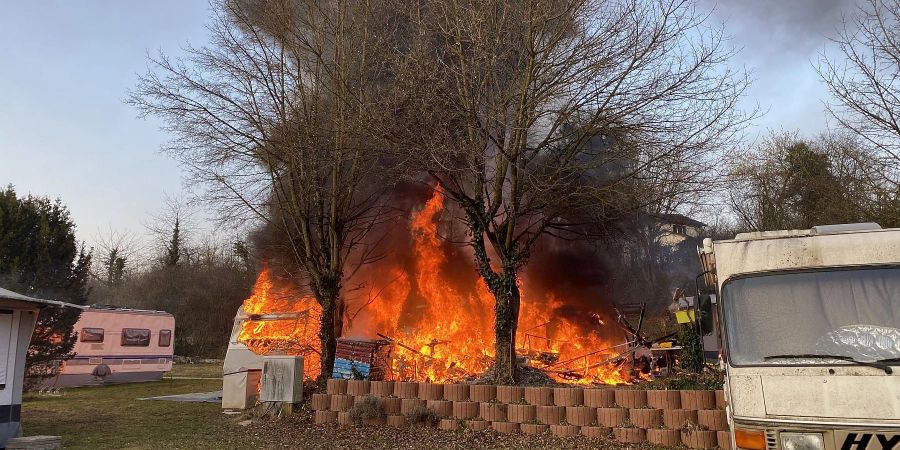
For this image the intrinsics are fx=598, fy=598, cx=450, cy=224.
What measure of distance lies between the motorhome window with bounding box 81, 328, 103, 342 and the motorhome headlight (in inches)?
950

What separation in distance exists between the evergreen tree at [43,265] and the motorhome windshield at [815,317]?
22272mm

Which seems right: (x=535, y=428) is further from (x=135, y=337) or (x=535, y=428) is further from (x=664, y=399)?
(x=135, y=337)

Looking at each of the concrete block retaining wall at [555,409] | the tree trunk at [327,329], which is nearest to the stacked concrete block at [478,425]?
the concrete block retaining wall at [555,409]

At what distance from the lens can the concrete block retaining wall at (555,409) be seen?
884 centimetres

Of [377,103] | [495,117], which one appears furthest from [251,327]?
[495,117]

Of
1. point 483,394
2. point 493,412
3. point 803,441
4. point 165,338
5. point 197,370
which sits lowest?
point 197,370

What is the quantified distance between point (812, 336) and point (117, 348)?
82.5ft

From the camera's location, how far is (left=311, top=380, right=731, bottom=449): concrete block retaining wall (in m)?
8.84

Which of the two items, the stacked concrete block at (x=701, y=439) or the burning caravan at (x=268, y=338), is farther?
the burning caravan at (x=268, y=338)

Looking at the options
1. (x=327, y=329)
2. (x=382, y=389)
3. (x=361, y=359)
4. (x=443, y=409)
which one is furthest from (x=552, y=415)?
(x=327, y=329)

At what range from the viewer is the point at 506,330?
12117 millimetres

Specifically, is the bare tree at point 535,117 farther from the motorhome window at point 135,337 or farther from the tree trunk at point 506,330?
the motorhome window at point 135,337

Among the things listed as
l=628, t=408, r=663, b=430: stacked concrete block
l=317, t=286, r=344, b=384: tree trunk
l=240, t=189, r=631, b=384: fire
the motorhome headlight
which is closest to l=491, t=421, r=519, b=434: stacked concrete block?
l=628, t=408, r=663, b=430: stacked concrete block

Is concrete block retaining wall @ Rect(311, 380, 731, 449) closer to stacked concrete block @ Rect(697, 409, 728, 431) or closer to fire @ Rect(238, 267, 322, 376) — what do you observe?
stacked concrete block @ Rect(697, 409, 728, 431)
